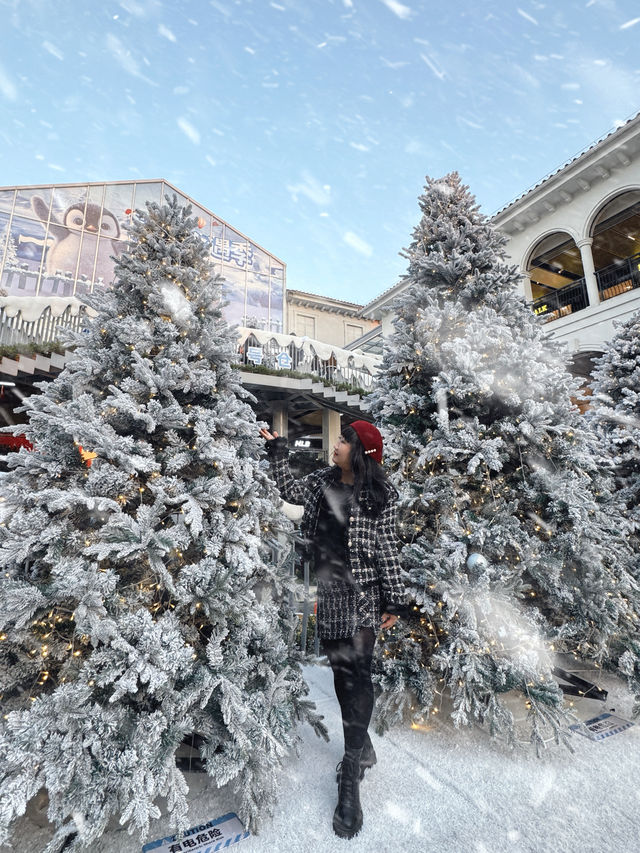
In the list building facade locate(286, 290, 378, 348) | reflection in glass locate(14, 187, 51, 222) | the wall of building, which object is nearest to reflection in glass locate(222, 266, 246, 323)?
building facade locate(286, 290, 378, 348)

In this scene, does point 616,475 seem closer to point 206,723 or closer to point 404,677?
point 404,677

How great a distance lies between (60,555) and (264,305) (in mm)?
21540

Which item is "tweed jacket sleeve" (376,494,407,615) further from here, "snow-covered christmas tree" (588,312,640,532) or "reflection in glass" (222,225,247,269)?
"reflection in glass" (222,225,247,269)

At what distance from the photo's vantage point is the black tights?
2031 mm

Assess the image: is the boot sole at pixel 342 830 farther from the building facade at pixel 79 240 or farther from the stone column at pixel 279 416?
the building facade at pixel 79 240

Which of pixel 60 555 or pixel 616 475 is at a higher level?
pixel 616 475

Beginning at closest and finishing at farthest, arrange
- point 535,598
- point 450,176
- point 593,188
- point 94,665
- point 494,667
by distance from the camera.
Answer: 1. point 94,665
2. point 494,667
3. point 535,598
4. point 450,176
5. point 593,188

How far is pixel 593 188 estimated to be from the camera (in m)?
11.3

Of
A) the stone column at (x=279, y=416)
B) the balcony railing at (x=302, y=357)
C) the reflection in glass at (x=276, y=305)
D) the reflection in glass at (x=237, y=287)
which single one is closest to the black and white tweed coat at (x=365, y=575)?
the balcony railing at (x=302, y=357)

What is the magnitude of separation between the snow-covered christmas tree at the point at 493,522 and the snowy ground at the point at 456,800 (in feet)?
0.65

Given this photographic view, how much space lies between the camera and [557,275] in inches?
640

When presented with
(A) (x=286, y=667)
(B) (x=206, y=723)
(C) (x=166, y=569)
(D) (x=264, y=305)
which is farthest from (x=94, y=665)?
(D) (x=264, y=305)

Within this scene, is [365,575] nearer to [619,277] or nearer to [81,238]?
[619,277]

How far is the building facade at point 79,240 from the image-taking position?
17125mm
